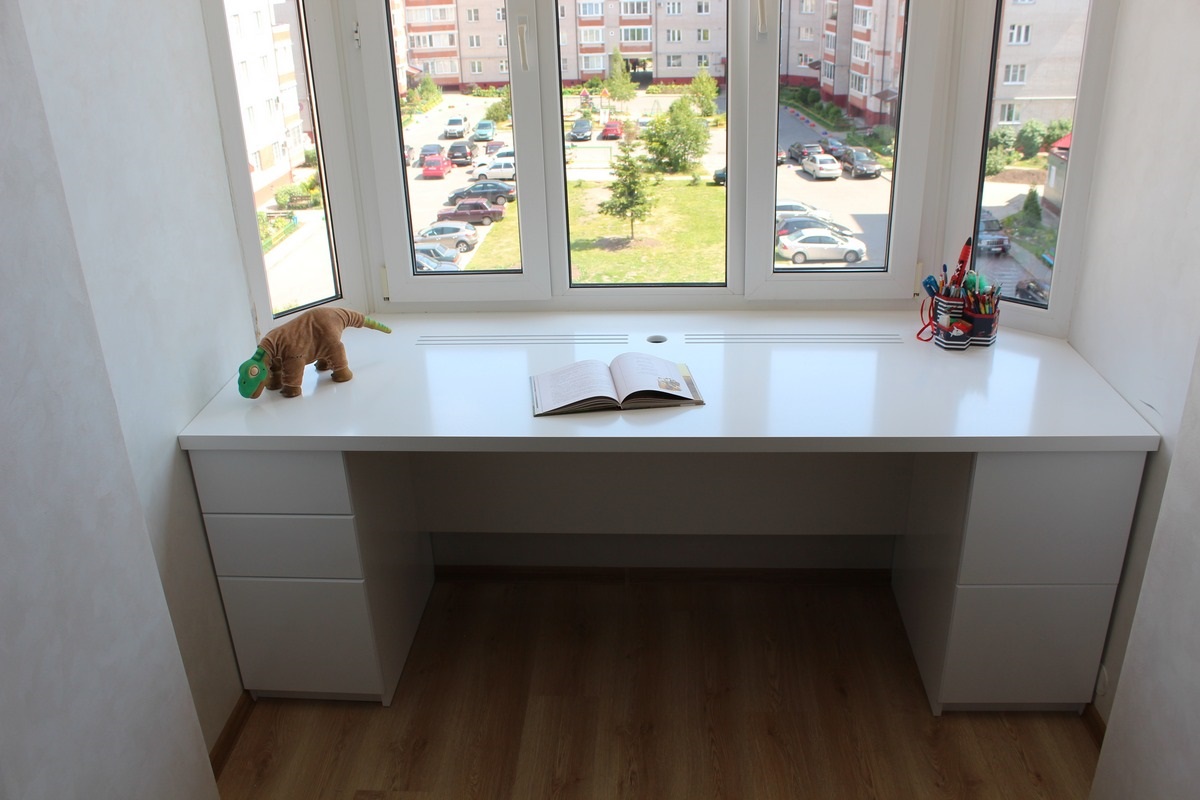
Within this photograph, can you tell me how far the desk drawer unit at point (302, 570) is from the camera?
6.63 ft

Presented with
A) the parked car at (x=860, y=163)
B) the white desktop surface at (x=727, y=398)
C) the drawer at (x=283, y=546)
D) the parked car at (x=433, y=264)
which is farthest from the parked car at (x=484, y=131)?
the drawer at (x=283, y=546)

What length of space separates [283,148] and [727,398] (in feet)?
4.20

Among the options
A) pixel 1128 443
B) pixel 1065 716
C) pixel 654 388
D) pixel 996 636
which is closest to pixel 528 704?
pixel 654 388

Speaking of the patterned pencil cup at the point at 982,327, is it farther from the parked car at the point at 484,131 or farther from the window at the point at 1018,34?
the parked car at the point at 484,131

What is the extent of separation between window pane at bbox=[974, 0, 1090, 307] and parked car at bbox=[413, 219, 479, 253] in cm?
136

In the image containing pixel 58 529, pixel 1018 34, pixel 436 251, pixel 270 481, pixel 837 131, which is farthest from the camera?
pixel 436 251

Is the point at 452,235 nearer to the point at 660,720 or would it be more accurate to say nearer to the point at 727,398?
the point at 727,398

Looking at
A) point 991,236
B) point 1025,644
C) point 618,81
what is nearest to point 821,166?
point 991,236

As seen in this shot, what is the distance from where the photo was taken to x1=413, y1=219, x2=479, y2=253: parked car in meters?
2.66

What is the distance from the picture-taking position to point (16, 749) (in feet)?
4.39

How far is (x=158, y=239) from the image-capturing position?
191 cm

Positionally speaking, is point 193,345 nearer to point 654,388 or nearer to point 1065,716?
point 654,388

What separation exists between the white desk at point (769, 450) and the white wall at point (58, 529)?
1.39 ft

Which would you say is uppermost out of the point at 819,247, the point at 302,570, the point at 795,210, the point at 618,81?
the point at 618,81
